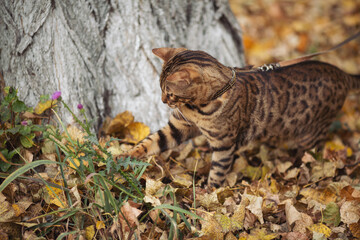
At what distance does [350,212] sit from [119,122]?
2035mm

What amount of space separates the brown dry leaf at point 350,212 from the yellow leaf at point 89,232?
178 cm

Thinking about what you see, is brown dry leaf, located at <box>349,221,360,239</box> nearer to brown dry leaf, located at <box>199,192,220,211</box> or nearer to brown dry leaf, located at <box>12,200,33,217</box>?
brown dry leaf, located at <box>199,192,220,211</box>

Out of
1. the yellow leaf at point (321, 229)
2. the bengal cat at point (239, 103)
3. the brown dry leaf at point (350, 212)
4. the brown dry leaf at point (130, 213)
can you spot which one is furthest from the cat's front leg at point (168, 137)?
the brown dry leaf at point (350, 212)

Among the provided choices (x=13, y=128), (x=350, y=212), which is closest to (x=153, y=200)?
(x=13, y=128)

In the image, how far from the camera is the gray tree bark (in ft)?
8.76

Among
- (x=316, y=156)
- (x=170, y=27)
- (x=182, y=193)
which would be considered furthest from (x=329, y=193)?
(x=170, y=27)

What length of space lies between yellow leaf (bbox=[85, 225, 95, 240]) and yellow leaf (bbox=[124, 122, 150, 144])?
111 cm

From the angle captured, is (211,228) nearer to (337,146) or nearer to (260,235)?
(260,235)

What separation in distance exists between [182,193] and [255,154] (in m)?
1.26

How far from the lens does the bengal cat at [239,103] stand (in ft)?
7.89

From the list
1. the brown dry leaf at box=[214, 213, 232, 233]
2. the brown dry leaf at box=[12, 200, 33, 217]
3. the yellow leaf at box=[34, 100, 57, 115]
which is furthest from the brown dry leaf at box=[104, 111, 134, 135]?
the brown dry leaf at box=[214, 213, 232, 233]

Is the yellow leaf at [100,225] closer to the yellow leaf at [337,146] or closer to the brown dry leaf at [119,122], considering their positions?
the brown dry leaf at [119,122]

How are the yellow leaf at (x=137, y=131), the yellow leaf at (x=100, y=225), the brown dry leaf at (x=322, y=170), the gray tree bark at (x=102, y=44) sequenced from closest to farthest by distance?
1. the yellow leaf at (x=100, y=225)
2. the gray tree bark at (x=102, y=44)
3. the brown dry leaf at (x=322, y=170)
4. the yellow leaf at (x=137, y=131)

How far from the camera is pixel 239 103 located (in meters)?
2.74
